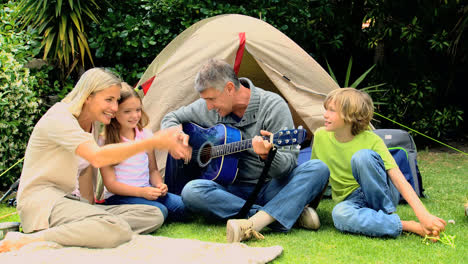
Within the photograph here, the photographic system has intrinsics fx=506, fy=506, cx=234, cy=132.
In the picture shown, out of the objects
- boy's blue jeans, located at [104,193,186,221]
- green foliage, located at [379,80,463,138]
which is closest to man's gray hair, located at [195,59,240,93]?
boy's blue jeans, located at [104,193,186,221]

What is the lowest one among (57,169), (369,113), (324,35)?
(57,169)

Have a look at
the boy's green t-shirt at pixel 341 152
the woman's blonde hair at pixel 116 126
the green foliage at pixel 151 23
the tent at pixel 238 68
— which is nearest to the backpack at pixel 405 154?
the tent at pixel 238 68

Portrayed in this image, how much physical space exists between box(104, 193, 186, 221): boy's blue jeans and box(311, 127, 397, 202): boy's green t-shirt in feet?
3.00

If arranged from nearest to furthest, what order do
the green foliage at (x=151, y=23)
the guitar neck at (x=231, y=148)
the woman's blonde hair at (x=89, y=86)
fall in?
the woman's blonde hair at (x=89, y=86) < the guitar neck at (x=231, y=148) < the green foliage at (x=151, y=23)

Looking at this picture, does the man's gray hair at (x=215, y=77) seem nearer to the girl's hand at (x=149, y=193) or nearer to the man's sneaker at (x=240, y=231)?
the girl's hand at (x=149, y=193)

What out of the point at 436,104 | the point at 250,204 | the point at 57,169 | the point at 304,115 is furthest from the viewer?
the point at 436,104

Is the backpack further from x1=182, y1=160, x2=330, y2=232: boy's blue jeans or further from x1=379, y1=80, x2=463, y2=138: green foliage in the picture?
x1=379, y1=80, x2=463, y2=138: green foliage

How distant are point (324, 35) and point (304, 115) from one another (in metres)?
3.29

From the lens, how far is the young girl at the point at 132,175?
3.06 meters

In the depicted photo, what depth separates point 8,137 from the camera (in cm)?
400

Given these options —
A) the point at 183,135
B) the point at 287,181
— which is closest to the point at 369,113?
the point at 287,181

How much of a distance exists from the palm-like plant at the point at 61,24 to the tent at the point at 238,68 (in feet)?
5.22

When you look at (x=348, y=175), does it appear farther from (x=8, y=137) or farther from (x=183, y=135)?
(x=8, y=137)

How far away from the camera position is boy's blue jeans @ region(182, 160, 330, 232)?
9.33 feet
